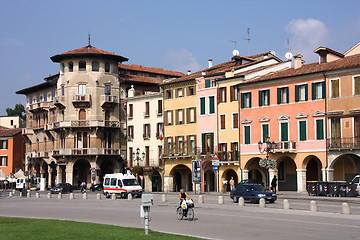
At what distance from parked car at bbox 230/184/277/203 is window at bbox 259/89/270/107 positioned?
62.6 feet

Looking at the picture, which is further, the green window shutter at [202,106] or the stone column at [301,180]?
the green window shutter at [202,106]

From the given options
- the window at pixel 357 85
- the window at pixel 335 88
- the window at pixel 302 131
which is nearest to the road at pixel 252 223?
the window at pixel 357 85

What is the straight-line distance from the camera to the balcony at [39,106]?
87.4 meters

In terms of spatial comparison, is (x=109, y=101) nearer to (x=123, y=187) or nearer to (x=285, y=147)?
(x=123, y=187)

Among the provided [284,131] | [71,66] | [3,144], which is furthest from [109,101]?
[284,131]

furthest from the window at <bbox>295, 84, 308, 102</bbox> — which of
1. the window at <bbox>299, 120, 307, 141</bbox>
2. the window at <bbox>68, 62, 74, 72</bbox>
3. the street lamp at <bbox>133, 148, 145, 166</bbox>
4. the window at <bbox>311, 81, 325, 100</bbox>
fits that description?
the window at <bbox>68, 62, 74, 72</bbox>

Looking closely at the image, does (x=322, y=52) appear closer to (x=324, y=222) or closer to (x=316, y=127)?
(x=316, y=127)

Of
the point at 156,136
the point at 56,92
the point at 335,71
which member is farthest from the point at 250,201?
the point at 56,92

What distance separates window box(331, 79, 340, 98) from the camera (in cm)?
5309

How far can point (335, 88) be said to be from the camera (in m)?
53.3

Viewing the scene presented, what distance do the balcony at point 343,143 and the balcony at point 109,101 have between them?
35.0 metres

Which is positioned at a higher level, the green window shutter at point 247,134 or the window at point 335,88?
the window at point 335,88

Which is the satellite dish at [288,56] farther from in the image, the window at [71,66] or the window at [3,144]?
the window at [3,144]

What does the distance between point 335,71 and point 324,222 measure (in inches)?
1163
